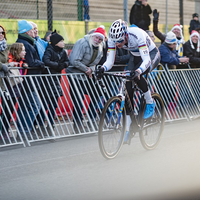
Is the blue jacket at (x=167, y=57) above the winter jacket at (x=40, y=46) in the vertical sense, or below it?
below

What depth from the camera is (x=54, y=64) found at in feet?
31.4

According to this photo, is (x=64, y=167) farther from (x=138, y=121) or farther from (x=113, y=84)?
(x=113, y=84)

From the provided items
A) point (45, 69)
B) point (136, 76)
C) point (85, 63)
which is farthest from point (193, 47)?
point (136, 76)

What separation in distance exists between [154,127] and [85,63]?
2.70 meters

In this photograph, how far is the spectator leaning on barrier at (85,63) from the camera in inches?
386

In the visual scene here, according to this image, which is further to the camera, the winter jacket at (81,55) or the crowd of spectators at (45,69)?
the winter jacket at (81,55)

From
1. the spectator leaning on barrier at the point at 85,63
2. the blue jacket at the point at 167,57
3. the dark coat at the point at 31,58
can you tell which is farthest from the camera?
the blue jacket at the point at 167,57

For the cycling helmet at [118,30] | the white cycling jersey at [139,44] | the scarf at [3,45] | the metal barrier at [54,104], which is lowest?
the metal barrier at [54,104]

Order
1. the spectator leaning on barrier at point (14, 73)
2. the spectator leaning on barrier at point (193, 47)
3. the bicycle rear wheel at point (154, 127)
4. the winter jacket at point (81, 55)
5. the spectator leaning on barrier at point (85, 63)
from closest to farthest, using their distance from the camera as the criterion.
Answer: the bicycle rear wheel at point (154, 127)
the spectator leaning on barrier at point (14, 73)
the spectator leaning on barrier at point (85, 63)
the winter jacket at point (81, 55)
the spectator leaning on barrier at point (193, 47)

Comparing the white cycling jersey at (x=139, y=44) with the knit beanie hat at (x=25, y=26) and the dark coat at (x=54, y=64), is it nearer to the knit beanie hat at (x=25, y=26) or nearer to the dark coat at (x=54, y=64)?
the dark coat at (x=54, y=64)

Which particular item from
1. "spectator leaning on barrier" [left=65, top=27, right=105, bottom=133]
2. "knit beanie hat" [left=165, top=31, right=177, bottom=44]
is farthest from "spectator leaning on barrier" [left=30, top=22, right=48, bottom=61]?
"knit beanie hat" [left=165, top=31, right=177, bottom=44]

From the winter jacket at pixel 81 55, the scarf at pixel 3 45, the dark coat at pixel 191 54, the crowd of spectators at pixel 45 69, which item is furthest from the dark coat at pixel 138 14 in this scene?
the scarf at pixel 3 45

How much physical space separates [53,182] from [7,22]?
5.98 metres

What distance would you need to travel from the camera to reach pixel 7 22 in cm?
1102
